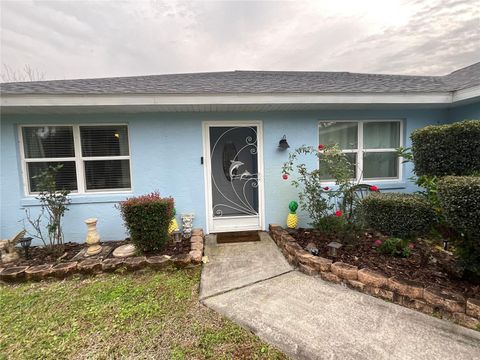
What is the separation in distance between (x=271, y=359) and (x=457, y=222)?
2.18m

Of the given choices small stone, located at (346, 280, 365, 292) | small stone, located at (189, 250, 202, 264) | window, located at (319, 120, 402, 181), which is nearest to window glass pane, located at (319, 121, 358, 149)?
window, located at (319, 120, 402, 181)

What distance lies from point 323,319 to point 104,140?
186 inches

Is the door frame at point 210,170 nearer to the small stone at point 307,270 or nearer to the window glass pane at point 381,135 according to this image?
the small stone at point 307,270

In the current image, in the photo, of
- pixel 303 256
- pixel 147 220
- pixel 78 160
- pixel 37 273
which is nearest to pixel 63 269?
pixel 37 273

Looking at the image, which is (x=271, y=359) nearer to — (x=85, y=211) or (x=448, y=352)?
(x=448, y=352)

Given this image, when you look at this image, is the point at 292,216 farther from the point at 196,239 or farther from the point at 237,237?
the point at 196,239

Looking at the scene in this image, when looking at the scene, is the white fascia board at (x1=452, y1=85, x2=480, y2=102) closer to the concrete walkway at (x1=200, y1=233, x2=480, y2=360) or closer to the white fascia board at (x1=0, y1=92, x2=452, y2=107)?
the white fascia board at (x1=0, y1=92, x2=452, y2=107)

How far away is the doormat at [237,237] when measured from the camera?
14.5 ft

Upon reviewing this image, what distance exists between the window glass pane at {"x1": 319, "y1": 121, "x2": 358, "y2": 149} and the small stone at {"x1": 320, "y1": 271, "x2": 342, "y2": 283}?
2.86 metres

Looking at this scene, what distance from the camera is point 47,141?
431 centimetres

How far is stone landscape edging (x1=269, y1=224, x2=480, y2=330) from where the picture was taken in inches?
86.0

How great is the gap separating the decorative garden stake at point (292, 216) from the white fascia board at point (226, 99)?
2016 mm

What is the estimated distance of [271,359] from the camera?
1801 millimetres

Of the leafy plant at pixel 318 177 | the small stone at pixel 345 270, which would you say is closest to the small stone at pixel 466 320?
the small stone at pixel 345 270
